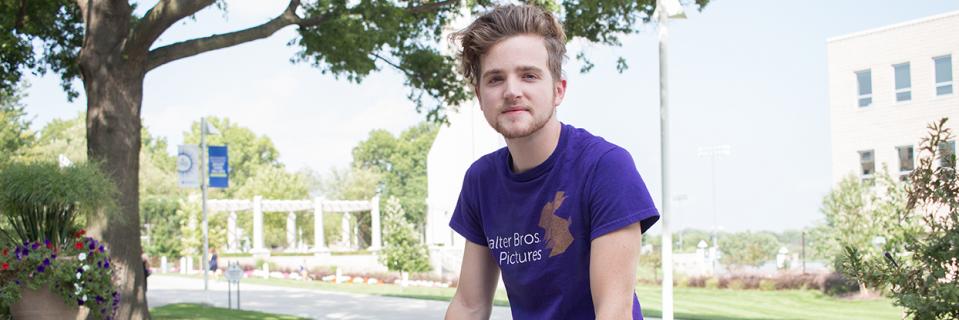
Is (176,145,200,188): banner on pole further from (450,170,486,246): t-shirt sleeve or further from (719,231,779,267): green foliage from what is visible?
(450,170,486,246): t-shirt sleeve

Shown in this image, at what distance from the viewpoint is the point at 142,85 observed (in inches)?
576

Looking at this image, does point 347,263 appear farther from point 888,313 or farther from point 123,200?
point 123,200

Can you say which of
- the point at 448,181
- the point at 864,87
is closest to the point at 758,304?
the point at 864,87

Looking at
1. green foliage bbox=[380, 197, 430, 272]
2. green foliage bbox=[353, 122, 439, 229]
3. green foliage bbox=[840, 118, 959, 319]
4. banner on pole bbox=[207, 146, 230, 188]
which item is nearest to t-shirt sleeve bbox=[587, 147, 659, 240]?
green foliage bbox=[840, 118, 959, 319]

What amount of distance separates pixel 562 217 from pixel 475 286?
1.27 feet

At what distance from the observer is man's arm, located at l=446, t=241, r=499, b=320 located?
252 centimetres

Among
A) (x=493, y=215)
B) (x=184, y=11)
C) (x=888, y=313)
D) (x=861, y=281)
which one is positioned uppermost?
(x=184, y=11)

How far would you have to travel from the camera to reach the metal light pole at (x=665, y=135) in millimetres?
13422

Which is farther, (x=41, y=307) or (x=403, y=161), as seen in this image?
(x=403, y=161)

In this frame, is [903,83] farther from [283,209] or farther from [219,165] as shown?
[283,209]

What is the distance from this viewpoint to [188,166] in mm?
31688

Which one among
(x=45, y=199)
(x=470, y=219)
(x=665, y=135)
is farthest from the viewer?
(x=665, y=135)

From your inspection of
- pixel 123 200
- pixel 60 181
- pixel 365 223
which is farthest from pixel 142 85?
pixel 365 223

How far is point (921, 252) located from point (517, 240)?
14.5 feet
